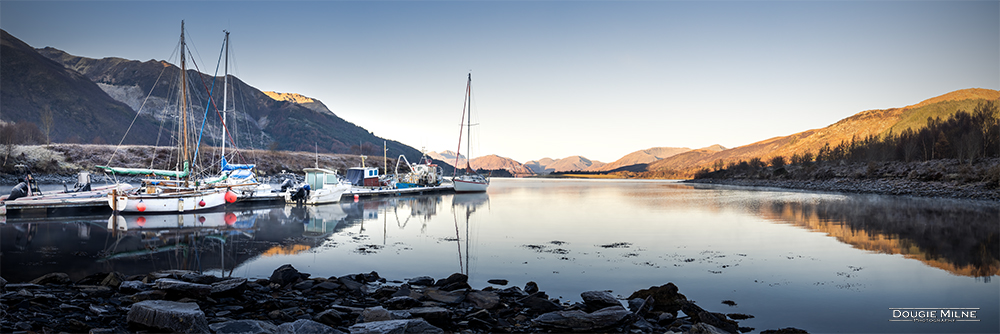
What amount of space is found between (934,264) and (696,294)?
26.3ft

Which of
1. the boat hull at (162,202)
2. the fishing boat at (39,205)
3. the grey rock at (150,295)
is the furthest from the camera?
the boat hull at (162,202)

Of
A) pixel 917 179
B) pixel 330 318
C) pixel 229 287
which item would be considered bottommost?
pixel 330 318

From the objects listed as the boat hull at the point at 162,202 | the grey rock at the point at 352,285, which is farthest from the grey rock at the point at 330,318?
the boat hull at the point at 162,202

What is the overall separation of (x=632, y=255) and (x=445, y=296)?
7.48m

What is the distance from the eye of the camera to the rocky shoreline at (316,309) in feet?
19.8

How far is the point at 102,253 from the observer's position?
1342cm

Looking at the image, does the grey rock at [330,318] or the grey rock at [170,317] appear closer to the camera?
the grey rock at [170,317]

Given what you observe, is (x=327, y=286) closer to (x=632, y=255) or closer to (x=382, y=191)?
(x=632, y=255)

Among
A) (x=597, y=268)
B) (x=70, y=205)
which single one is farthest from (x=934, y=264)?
(x=70, y=205)

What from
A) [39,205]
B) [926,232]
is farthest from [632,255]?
[39,205]

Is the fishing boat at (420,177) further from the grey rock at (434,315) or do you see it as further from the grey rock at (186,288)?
the grey rock at (434,315)

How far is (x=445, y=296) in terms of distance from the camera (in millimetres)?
8453

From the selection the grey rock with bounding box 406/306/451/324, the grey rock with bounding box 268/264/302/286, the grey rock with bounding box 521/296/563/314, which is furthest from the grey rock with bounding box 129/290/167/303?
the grey rock with bounding box 521/296/563/314

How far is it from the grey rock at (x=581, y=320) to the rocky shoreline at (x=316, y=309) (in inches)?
0.6
